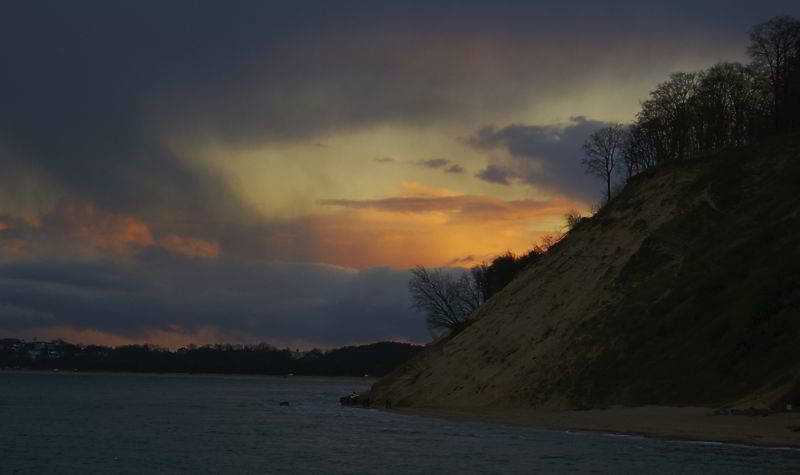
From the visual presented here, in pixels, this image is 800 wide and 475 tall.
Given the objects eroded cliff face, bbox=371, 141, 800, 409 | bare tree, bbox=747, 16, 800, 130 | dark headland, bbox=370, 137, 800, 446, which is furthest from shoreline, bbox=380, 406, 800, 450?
bare tree, bbox=747, 16, 800, 130

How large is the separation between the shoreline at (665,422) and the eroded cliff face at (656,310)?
1463 millimetres

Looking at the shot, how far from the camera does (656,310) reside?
61562 millimetres

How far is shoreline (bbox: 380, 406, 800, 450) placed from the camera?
39.9m

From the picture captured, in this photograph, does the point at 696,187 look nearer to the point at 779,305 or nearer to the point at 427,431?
the point at 779,305

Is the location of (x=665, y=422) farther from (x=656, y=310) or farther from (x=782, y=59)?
(x=782, y=59)

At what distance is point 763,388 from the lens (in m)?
48.0

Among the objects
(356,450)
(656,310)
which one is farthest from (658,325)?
(356,450)

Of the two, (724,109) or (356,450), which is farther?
(724,109)

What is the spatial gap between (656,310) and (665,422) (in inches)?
580

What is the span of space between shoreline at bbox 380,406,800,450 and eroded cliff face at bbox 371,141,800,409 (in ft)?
4.80

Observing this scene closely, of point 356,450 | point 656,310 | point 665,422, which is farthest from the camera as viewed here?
point 656,310

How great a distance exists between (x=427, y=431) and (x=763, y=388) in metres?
18.6

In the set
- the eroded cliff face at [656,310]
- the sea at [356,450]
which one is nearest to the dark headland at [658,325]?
the eroded cliff face at [656,310]

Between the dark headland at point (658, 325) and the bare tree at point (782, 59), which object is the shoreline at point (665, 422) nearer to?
the dark headland at point (658, 325)
